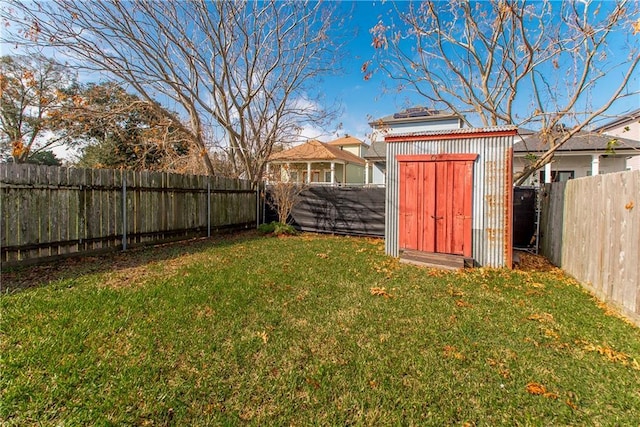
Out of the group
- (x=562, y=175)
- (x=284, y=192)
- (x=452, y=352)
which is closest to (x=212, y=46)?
(x=284, y=192)

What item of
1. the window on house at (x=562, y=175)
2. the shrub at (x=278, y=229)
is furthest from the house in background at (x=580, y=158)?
the shrub at (x=278, y=229)

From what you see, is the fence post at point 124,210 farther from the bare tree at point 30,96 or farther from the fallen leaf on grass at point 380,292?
the fallen leaf on grass at point 380,292

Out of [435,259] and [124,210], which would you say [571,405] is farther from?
[124,210]

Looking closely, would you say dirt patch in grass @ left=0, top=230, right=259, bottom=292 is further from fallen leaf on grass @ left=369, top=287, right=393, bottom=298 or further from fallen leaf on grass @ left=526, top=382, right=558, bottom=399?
fallen leaf on grass @ left=526, top=382, right=558, bottom=399

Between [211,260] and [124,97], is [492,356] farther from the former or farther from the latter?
[124,97]

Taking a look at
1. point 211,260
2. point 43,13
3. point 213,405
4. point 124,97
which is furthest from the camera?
point 124,97

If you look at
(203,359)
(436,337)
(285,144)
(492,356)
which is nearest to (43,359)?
(203,359)

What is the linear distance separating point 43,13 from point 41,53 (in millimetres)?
983

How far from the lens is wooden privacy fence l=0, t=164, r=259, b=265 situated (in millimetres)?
4777

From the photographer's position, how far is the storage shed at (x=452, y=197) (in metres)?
5.55

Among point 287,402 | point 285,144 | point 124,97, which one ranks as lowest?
point 287,402

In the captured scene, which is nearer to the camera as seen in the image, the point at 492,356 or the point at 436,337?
the point at 492,356

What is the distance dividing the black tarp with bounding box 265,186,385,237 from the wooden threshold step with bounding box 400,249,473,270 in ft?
9.34

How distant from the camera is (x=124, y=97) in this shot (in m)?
8.76
